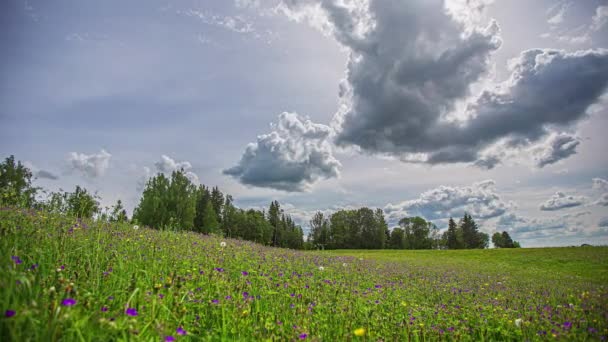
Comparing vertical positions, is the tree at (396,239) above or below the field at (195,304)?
below

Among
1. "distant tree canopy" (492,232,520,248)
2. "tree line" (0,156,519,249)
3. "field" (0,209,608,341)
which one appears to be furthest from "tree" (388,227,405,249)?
"field" (0,209,608,341)

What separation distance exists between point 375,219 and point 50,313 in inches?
3597

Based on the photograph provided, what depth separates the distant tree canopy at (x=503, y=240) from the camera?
98.0 m

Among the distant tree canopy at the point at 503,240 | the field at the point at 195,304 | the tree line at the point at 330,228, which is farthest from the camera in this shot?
the distant tree canopy at the point at 503,240

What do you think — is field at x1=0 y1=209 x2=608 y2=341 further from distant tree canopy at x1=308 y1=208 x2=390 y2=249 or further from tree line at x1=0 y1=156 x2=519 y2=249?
distant tree canopy at x1=308 y1=208 x2=390 y2=249

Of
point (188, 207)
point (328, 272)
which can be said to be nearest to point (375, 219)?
point (188, 207)

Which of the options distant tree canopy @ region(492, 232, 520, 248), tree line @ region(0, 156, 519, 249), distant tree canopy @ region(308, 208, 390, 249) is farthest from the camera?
distant tree canopy @ region(492, 232, 520, 248)

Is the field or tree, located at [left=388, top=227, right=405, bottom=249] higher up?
the field

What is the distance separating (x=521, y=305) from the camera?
7.39 metres

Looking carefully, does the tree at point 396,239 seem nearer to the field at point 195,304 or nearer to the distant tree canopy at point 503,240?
the distant tree canopy at point 503,240

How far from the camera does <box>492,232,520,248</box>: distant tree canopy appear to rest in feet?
322

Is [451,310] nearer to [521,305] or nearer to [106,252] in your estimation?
[521,305]

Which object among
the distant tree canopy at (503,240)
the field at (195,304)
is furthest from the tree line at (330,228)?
the field at (195,304)

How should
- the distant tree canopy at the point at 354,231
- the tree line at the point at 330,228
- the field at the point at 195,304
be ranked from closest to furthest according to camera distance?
the field at the point at 195,304 → the tree line at the point at 330,228 → the distant tree canopy at the point at 354,231
